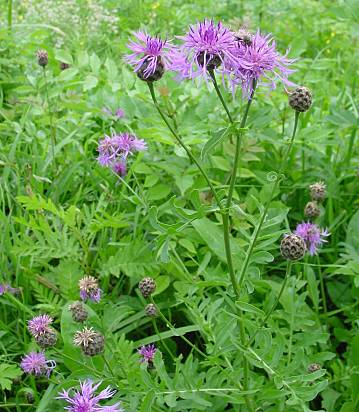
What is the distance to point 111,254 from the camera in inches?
68.7

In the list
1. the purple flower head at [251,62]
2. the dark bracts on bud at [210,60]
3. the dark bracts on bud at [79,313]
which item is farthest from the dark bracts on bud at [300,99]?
the dark bracts on bud at [79,313]

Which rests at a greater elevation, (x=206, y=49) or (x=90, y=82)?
(x=206, y=49)

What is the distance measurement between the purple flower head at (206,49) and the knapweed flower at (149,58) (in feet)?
0.18

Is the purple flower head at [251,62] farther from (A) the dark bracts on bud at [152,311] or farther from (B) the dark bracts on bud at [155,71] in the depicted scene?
(A) the dark bracts on bud at [152,311]

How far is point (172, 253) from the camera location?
1.66 meters

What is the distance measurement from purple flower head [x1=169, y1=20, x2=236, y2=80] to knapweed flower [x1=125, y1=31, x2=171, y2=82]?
0.18 feet

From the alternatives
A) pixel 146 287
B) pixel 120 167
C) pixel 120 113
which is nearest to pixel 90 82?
pixel 120 113

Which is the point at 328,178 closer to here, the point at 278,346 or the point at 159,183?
the point at 159,183

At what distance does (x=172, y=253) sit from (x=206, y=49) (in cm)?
75

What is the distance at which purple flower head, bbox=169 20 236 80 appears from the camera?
3.26 feet

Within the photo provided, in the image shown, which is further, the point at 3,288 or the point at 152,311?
the point at 3,288

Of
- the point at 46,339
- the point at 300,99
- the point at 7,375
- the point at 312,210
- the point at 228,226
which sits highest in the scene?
the point at 300,99

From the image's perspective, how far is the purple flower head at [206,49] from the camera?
99 cm

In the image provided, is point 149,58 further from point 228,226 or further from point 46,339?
point 46,339
